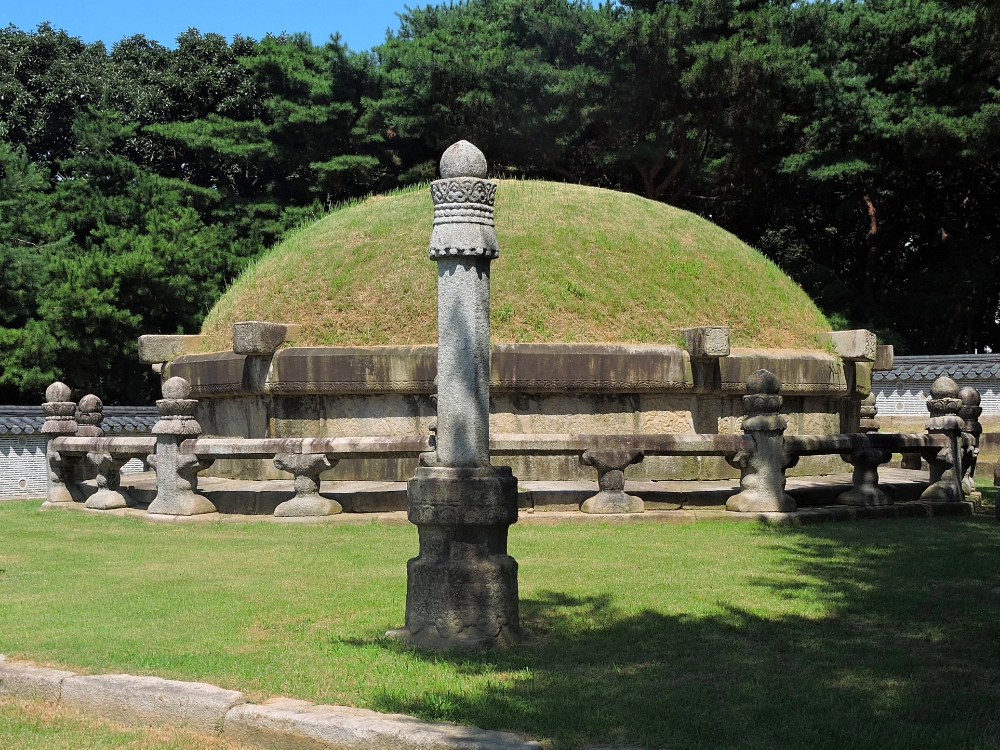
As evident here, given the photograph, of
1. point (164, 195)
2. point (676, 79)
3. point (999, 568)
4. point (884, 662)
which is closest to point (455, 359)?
point (884, 662)

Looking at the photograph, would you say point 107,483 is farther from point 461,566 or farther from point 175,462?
point 461,566

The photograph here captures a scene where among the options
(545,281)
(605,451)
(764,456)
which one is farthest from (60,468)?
(764,456)

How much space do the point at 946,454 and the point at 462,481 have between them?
7527 millimetres

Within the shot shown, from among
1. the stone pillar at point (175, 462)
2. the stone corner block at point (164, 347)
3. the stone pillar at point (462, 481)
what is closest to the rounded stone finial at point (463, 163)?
the stone pillar at point (462, 481)

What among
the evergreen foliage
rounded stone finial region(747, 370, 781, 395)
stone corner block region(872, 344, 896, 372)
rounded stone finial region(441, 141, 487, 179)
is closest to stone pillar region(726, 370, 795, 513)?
rounded stone finial region(747, 370, 781, 395)

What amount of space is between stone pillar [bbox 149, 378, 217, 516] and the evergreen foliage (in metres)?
14.6

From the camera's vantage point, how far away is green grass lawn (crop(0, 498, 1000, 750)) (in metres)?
3.91

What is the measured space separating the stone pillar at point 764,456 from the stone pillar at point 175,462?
5.13m

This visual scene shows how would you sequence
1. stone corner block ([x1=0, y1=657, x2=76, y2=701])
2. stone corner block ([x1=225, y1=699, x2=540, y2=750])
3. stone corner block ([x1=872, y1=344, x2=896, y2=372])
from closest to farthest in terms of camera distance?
stone corner block ([x1=225, y1=699, x2=540, y2=750]), stone corner block ([x1=0, y1=657, x2=76, y2=701]), stone corner block ([x1=872, y1=344, x2=896, y2=372])

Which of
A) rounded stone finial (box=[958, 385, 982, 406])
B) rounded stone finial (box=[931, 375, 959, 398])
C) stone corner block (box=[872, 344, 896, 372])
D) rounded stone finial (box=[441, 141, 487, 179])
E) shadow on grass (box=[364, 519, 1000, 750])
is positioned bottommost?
shadow on grass (box=[364, 519, 1000, 750])

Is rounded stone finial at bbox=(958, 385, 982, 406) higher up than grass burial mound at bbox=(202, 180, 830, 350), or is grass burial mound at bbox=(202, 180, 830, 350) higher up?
grass burial mound at bbox=(202, 180, 830, 350)

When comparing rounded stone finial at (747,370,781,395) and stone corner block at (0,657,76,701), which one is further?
rounded stone finial at (747,370,781,395)

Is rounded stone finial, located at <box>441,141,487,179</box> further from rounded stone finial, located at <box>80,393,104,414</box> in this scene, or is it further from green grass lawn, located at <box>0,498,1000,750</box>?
rounded stone finial, located at <box>80,393,104,414</box>

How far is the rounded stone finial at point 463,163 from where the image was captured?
5391 mm
